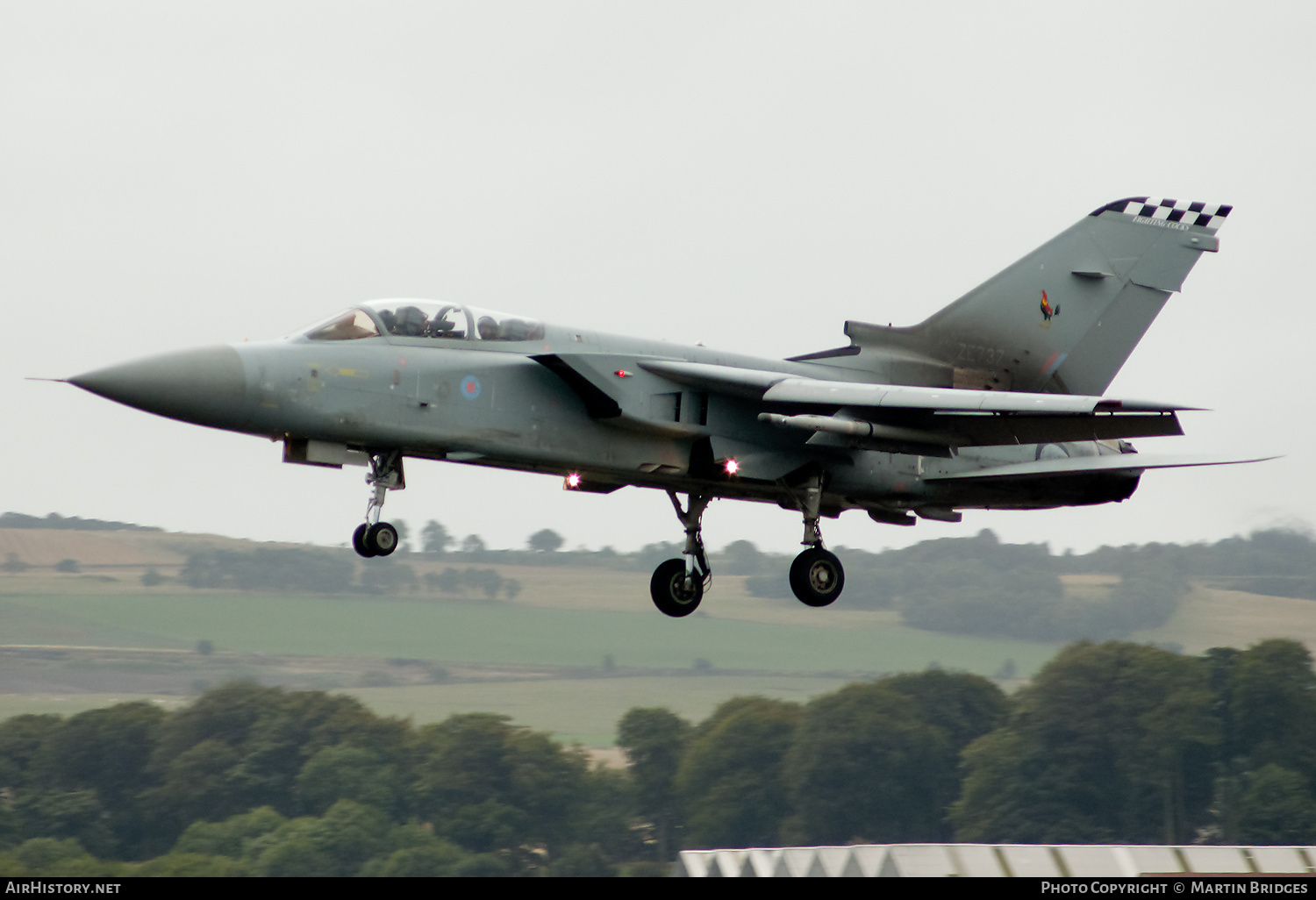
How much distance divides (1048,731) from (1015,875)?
4452 cm

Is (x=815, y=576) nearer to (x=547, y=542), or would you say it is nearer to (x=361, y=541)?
(x=361, y=541)

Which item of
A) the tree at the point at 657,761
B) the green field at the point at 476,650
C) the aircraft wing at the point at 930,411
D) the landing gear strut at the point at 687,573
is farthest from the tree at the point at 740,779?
the aircraft wing at the point at 930,411

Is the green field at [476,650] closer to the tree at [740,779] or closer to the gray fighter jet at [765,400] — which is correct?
the tree at [740,779]

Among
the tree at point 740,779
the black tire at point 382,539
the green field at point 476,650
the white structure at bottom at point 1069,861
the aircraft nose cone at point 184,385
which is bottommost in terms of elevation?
the tree at point 740,779

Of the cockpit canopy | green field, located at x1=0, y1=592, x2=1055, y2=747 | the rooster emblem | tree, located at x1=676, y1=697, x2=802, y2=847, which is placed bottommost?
tree, located at x1=676, y1=697, x2=802, y2=847

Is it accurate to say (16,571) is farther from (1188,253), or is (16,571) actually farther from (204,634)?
(1188,253)

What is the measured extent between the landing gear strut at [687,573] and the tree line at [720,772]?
4048cm

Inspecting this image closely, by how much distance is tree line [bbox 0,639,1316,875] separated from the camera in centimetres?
6025

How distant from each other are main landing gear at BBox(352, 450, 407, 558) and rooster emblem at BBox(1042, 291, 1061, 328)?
356 inches

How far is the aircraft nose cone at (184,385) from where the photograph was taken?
50.7 feet

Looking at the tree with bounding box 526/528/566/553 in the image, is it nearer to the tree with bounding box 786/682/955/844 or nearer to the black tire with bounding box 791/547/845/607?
the tree with bounding box 786/682/955/844

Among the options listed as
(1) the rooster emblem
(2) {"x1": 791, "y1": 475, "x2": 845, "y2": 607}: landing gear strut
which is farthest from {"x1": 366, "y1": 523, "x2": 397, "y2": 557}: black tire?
(1) the rooster emblem

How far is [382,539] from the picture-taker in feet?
54.2
